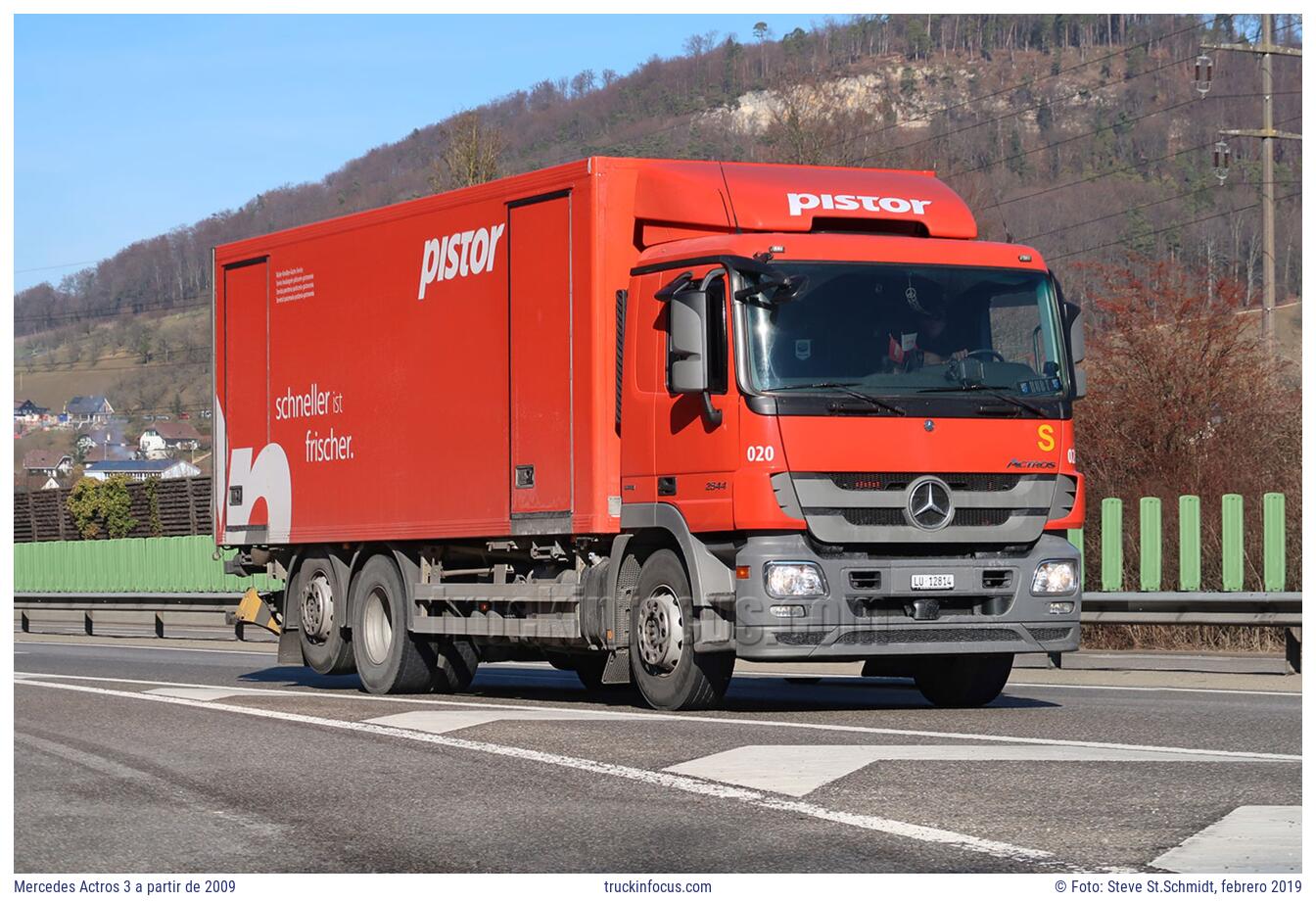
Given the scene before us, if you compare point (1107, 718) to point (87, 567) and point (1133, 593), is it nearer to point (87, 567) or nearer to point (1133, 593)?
point (1133, 593)

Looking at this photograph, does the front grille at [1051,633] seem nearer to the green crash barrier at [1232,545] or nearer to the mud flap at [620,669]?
the mud flap at [620,669]

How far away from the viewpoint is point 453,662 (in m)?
15.2

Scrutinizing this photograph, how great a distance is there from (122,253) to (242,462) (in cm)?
11362

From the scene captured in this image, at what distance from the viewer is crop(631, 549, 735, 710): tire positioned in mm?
12180

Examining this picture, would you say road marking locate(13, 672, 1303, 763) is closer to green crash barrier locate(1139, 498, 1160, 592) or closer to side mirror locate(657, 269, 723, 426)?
side mirror locate(657, 269, 723, 426)

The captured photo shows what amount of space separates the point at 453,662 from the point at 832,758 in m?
6.28

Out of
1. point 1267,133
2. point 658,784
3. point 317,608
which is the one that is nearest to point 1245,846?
point 658,784

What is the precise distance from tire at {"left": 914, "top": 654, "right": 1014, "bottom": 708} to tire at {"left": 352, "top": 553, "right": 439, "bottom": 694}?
3751mm

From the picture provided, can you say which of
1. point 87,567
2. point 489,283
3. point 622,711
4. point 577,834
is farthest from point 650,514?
point 87,567

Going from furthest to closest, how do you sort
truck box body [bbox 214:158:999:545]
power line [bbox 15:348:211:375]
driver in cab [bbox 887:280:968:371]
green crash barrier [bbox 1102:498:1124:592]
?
power line [bbox 15:348:211:375] → green crash barrier [bbox 1102:498:1124:592] → truck box body [bbox 214:158:999:545] → driver in cab [bbox 887:280:968:371]

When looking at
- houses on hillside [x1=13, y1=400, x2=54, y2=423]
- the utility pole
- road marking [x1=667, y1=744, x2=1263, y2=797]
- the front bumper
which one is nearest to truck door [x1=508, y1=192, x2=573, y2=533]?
the front bumper

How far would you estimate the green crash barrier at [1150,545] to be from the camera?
18.8 meters

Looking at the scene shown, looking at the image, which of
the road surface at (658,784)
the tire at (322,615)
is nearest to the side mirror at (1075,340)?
the road surface at (658,784)

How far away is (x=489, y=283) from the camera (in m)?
13.8
